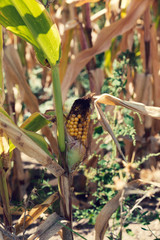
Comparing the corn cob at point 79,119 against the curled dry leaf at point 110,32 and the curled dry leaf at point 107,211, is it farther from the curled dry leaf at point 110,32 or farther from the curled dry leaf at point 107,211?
the curled dry leaf at point 110,32

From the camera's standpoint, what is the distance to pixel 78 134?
964mm

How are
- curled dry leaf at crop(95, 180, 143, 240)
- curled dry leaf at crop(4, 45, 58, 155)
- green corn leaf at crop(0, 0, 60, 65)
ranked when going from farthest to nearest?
A: curled dry leaf at crop(4, 45, 58, 155), curled dry leaf at crop(95, 180, 143, 240), green corn leaf at crop(0, 0, 60, 65)

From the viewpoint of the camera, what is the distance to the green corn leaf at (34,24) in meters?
0.83

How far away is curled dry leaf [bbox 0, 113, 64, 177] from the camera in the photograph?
33.9 inches

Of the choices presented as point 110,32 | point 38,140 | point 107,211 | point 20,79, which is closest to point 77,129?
point 38,140

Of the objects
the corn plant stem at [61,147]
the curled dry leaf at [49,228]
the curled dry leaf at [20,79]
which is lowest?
the curled dry leaf at [49,228]

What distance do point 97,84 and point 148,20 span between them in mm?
429

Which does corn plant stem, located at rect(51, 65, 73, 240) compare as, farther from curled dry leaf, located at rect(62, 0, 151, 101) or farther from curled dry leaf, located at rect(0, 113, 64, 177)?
curled dry leaf, located at rect(62, 0, 151, 101)

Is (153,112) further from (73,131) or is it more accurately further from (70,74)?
(70,74)

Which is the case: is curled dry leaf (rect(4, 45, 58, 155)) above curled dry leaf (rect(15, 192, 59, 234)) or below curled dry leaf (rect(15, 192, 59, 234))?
above

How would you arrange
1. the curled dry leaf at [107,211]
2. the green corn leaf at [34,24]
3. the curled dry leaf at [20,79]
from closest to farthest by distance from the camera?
the green corn leaf at [34,24], the curled dry leaf at [107,211], the curled dry leaf at [20,79]

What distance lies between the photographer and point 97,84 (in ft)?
5.28

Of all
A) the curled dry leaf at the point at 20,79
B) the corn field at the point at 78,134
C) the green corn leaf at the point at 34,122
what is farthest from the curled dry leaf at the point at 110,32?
the green corn leaf at the point at 34,122

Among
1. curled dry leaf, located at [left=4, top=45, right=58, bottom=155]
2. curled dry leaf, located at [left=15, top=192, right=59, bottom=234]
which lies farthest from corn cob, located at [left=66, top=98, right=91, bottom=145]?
curled dry leaf, located at [left=4, top=45, right=58, bottom=155]
